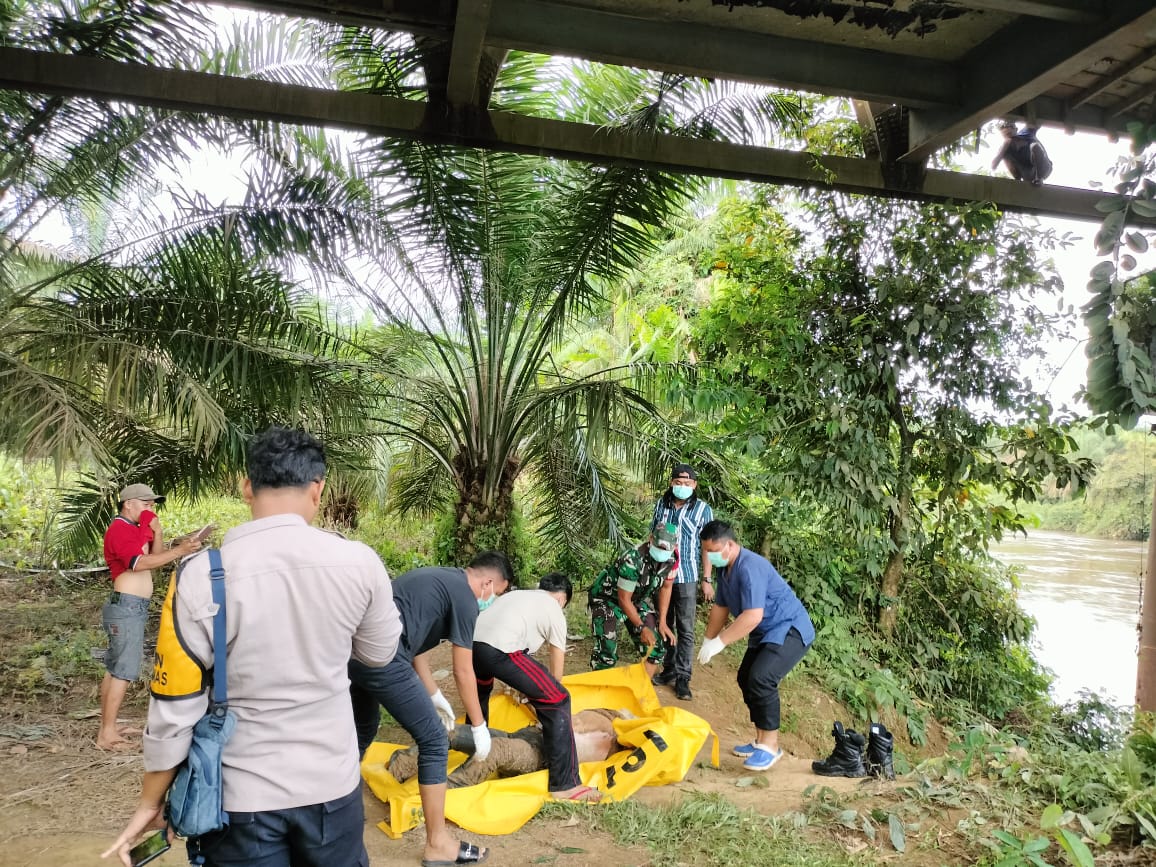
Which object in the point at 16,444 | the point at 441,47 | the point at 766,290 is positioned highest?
the point at 441,47

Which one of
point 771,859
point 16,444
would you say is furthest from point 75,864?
point 771,859

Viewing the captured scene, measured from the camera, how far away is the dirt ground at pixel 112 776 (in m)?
3.41

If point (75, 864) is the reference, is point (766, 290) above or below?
above

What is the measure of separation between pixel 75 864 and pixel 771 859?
2830 mm

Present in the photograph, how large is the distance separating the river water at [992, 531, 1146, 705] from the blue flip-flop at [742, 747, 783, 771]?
4.58 meters

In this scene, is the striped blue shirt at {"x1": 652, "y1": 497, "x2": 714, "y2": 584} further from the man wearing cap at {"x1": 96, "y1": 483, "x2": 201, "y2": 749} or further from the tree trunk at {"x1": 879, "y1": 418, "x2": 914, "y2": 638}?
the man wearing cap at {"x1": 96, "y1": 483, "x2": 201, "y2": 749}

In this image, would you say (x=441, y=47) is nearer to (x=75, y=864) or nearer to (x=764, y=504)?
(x=75, y=864)

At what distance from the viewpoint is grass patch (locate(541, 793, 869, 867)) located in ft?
10.6

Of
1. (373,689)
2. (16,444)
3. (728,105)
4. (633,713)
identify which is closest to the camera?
(373,689)

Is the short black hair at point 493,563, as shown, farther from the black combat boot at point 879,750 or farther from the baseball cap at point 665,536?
the black combat boot at point 879,750

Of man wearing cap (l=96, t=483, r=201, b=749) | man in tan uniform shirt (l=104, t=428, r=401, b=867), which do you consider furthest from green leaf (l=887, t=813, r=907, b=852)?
man wearing cap (l=96, t=483, r=201, b=749)

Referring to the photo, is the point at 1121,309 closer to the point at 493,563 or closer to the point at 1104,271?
the point at 1104,271

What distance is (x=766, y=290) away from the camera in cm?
691

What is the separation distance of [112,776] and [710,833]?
3.14m
